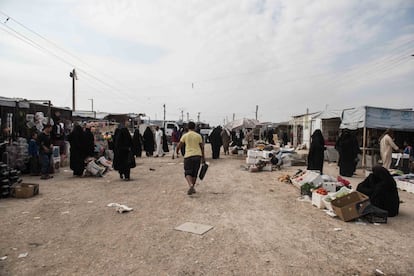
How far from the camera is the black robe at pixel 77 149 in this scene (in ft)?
28.7

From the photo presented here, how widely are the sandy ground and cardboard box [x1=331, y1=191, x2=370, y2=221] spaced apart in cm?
13

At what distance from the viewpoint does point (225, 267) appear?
3168 mm

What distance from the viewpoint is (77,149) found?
876cm

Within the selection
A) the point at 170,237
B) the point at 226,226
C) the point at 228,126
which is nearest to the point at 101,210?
the point at 170,237

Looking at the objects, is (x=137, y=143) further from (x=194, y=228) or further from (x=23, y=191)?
(x=194, y=228)

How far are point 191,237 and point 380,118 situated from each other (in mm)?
10800

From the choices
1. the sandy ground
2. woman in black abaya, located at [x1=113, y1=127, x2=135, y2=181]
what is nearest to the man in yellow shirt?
the sandy ground

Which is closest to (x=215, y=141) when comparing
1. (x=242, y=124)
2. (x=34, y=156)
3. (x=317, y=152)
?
(x=242, y=124)

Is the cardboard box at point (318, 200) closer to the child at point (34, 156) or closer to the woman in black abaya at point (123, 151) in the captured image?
the woman in black abaya at point (123, 151)

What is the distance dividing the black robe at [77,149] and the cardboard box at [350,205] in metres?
7.17

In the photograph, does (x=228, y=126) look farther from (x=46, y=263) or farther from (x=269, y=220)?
(x=46, y=263)

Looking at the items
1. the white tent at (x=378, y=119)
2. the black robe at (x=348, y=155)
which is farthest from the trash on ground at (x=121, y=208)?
the white tent at (x=378, y=119)

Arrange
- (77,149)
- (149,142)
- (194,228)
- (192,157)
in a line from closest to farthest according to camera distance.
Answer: (194,228) < (192,157) < (77,149) < (149,142)

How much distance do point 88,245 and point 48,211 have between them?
1978mm
